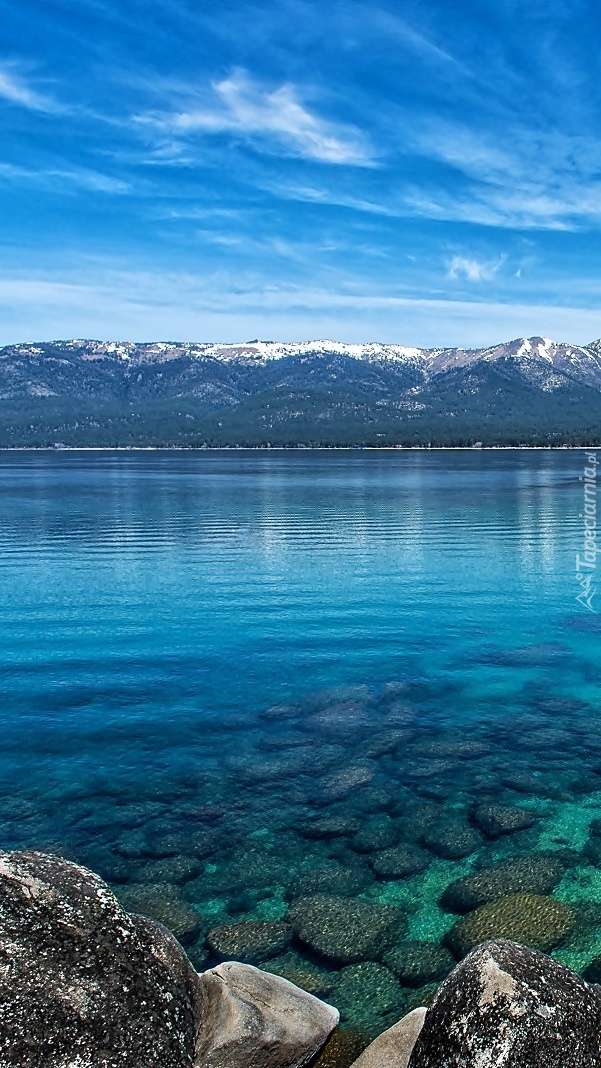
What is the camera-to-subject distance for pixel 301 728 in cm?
2380

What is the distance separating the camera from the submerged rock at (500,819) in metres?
17.3

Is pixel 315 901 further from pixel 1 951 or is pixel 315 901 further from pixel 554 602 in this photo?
pixel 554 602

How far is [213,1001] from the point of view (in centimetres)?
947

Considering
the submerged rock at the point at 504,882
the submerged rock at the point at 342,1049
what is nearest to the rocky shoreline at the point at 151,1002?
the submerged rock at the point at 342,1049

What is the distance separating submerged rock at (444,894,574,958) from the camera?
12867mm

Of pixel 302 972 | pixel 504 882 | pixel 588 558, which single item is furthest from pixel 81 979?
pixel 588 558

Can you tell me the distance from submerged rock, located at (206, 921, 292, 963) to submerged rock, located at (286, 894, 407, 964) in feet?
1.16

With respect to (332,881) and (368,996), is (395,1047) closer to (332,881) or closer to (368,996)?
(368,996)

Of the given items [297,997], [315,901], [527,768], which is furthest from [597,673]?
[297,997]

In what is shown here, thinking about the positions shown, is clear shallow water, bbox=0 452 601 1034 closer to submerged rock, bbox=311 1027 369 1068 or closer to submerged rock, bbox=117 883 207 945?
submerged rock, bbox=117 883 207 945

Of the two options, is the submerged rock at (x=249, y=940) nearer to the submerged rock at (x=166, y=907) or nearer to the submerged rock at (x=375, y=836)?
the submerged rock at (x=166, y=907)

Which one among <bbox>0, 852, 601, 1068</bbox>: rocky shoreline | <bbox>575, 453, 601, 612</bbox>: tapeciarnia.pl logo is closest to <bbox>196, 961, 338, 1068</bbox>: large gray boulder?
<bbox>0, 852, 601, 1068</bbox>: rocky shoreline

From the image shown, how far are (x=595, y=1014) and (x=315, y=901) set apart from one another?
24.2 ft

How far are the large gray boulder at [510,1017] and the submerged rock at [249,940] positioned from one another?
548cm
